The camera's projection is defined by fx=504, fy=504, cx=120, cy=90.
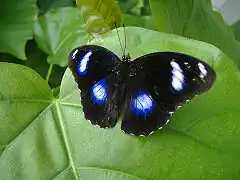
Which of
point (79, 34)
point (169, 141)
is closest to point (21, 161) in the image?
point (169, 141)

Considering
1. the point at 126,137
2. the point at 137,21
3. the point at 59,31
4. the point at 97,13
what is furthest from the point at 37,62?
the point at 126,137

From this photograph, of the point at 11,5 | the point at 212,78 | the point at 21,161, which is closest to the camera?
the point at 212,78

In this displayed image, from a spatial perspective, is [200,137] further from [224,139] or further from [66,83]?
[66,83]

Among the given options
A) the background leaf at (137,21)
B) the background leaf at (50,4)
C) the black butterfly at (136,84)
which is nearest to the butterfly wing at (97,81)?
the black butterfly at (136,84)

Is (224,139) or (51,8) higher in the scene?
(224,139)

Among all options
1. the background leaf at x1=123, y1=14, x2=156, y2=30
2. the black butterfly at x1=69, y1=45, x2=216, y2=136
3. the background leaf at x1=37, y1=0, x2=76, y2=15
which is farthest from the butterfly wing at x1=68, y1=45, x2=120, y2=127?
the background leaf at x1=37, y1=0, x2=76, y2=15

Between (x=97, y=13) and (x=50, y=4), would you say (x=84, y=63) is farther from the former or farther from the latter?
(x=50, y=4)
